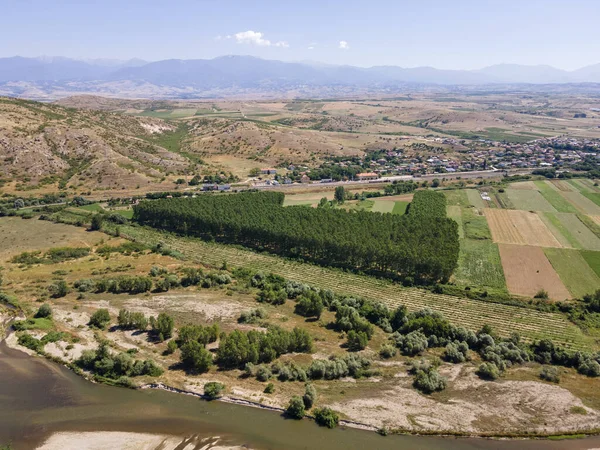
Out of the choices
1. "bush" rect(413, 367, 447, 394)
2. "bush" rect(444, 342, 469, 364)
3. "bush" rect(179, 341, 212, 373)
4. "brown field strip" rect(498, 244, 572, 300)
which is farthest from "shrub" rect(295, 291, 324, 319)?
"brown field strip" rect(498, 244, 572, 300)

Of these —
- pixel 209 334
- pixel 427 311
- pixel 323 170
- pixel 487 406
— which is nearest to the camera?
pixel 487 406

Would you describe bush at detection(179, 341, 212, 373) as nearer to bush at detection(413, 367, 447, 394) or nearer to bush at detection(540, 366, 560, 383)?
bush at detection(413, 367, 447, 394)

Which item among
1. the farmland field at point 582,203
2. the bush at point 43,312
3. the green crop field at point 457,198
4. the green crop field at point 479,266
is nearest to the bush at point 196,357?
the bush at point 43,312

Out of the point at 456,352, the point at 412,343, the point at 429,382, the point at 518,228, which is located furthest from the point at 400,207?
the point at 429,382

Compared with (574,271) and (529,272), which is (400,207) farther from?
(574,271)

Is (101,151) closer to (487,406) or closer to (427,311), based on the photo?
(427,311)

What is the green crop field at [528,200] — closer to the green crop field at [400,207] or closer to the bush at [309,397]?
the green crop field at [400,207]

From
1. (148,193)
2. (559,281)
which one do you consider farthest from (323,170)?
(559,281)
